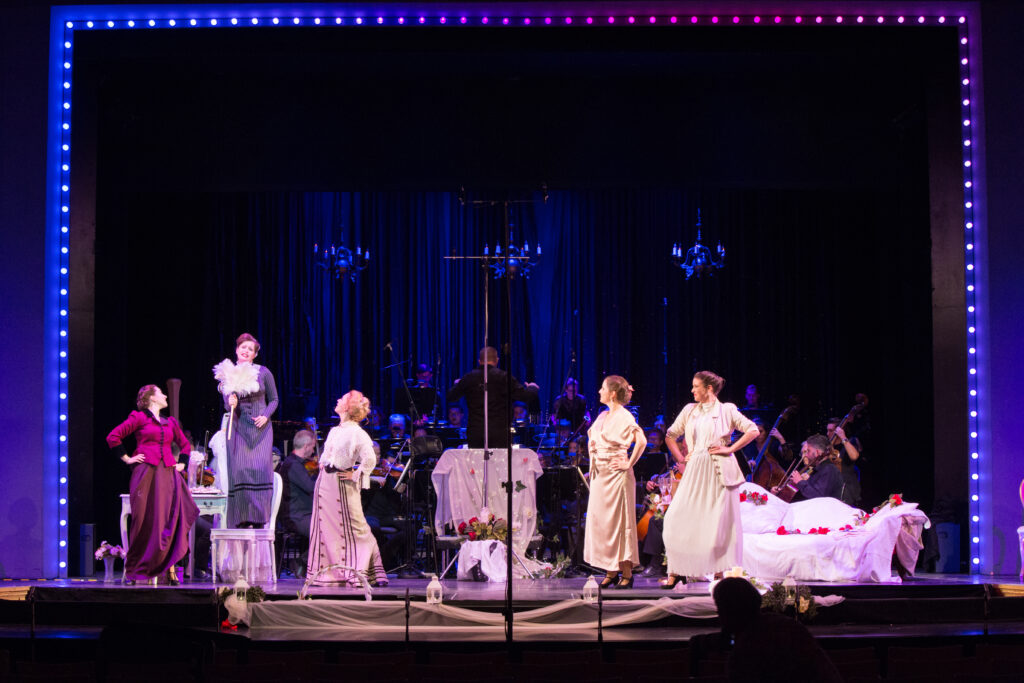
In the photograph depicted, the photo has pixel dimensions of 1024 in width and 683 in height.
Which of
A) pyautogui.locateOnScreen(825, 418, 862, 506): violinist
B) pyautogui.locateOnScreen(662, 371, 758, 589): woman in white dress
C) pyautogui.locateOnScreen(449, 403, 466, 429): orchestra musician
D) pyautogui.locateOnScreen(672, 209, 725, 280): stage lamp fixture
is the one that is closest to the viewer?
pyautogui.locateOnScreen(662, 371, 758, 589): woman in white dress

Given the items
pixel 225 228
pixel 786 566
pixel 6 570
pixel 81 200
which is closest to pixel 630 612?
pixel 786 566

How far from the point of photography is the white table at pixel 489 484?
9758 mm

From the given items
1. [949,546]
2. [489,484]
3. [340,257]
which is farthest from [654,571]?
[340,257]

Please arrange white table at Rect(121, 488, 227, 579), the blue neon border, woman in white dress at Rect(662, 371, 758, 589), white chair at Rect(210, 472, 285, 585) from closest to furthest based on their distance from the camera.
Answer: woman in white dress at Rect(662, 371, 758, 589)
white chair at Rect(210, 472, 285, 585)
white table at Rect(121, 488, 227, 579)
the blue neon border

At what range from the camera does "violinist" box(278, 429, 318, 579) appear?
389 inches

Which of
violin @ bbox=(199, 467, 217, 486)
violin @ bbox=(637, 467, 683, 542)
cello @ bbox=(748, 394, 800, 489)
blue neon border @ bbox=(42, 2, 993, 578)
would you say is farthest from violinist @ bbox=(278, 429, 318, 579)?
cello @ bbox=(748, 394, 800, 489)

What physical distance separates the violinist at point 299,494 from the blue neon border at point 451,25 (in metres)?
1.95

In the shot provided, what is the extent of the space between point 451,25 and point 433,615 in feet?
17.9

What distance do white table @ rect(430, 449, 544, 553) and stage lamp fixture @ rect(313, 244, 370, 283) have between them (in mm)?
5674

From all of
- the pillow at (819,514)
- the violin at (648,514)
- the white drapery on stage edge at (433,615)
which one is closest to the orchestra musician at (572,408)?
the violin at (648,514)

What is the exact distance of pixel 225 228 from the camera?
14.8 meters

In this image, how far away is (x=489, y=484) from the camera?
9789 millimetres

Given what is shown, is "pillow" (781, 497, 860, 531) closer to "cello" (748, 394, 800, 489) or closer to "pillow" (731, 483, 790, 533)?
"pillow" (731, 483, 790, 533)

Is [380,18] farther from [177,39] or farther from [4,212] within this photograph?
[4,212]
